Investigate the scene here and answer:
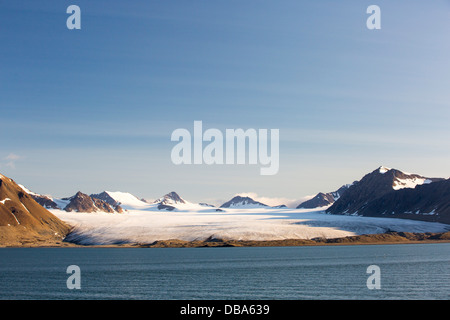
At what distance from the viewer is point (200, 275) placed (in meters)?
87.2

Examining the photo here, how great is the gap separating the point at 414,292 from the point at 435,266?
124 feet
